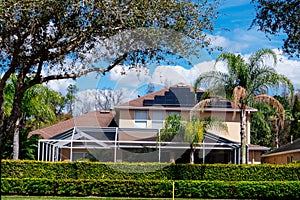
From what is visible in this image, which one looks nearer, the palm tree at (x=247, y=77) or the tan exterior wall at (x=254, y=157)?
the palm tree at (x=247, y=77)

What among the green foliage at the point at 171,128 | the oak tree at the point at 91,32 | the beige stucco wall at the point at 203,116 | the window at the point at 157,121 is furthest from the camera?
the window at the point at 157,121

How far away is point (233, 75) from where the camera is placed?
25.4 metres

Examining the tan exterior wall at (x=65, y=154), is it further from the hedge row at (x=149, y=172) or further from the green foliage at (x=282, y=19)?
the green foliage at (x=282, y=19)

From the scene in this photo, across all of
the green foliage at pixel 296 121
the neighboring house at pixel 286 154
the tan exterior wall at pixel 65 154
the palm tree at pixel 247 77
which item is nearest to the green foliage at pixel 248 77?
the palm tree at pixel 247 77

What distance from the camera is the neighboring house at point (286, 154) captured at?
114 feet

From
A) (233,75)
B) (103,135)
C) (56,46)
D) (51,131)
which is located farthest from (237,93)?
(51,131)

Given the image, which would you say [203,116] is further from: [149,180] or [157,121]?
[149,180]

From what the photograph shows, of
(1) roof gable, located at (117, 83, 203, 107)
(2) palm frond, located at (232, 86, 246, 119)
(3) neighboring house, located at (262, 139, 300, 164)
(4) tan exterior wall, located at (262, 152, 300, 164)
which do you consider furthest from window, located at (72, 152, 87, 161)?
(4) tan exterior wall, located at (262, 152, 300, 164)

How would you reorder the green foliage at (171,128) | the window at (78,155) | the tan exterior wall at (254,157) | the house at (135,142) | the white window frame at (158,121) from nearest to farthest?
the green foliage at (171,128)
the white window frame at (158,121)
the house at (135,142)
the window at (78,155)
the tan exterior wall at (254,157)

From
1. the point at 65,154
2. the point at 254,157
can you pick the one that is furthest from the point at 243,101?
the point at 65,154

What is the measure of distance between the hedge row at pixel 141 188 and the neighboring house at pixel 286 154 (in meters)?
11.5

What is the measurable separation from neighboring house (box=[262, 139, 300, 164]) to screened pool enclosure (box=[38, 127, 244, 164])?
5778 mm

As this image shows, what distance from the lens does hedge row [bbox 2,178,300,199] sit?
75.2 feet

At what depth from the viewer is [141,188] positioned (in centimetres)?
2306
